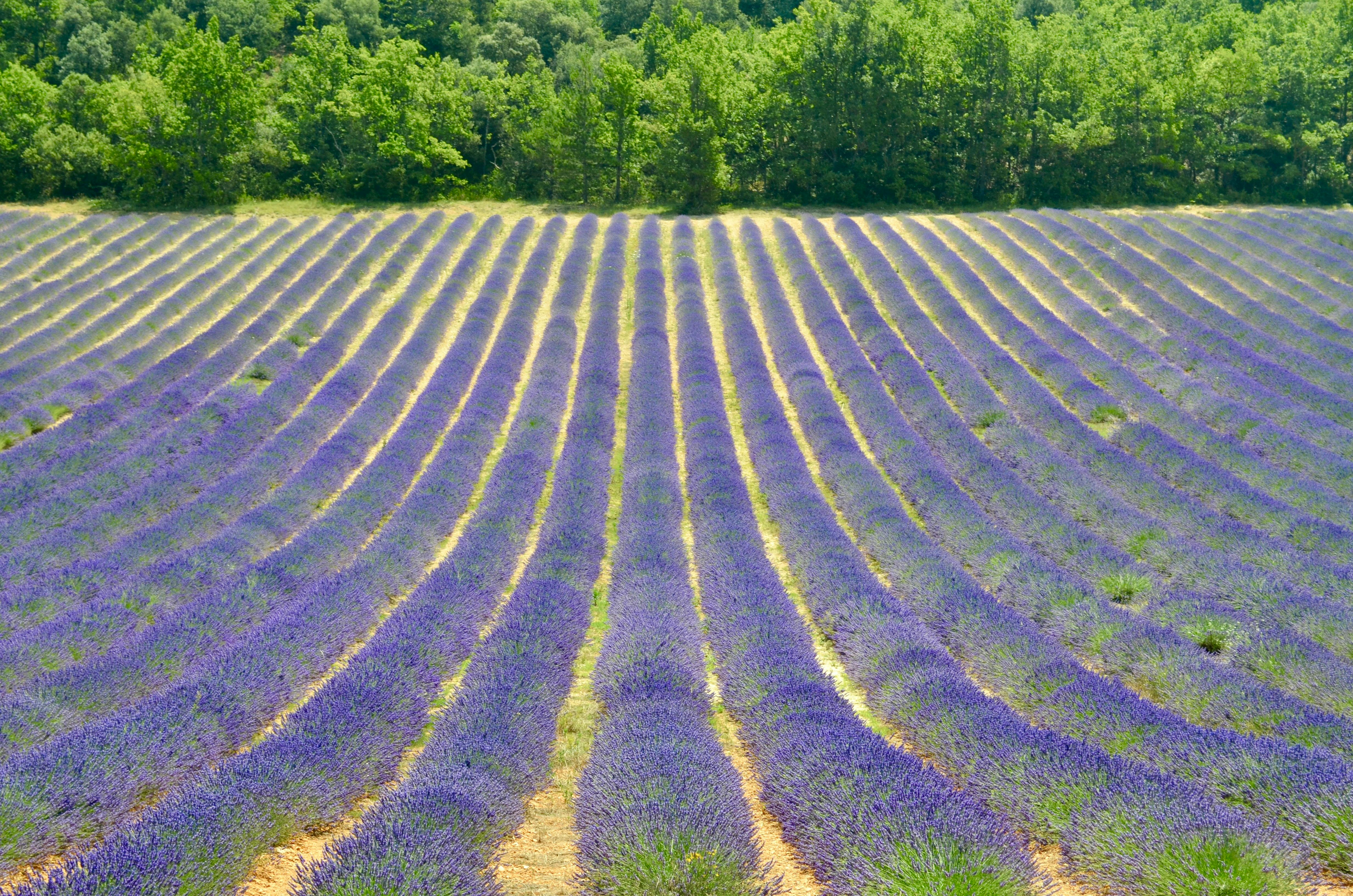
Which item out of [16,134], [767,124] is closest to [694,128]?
[767,124]

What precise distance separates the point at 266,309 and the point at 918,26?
Result: 2707 cm

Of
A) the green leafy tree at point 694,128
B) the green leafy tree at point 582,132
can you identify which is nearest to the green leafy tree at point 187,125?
the green leafy tree at point 582,132

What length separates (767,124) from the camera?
35.6 metres

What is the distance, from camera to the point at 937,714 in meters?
6.90

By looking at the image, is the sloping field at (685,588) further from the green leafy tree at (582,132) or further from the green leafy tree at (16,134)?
the green leafy tree at (16,134)

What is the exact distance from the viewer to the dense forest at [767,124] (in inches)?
1287

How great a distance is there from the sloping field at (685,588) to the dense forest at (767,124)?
13.0m

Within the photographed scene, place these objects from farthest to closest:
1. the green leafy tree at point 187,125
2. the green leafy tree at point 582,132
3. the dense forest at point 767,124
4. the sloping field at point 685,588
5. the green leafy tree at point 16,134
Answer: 1. the green leafy tree at point 16,134
2. the green leafy tree at point 582,132
3. the dense forest at point 767,124
4. the green leafy tree at point 187,125
5. the sloping field at point 685,588

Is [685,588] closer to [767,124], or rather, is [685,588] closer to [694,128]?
[694,128]

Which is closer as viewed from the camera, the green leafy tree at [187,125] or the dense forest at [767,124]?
the green leafy tree at [187,125]

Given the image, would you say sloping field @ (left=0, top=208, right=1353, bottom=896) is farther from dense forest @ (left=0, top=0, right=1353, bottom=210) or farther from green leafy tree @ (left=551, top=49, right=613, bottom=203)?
green leafy tree @ (left=551, top=49, right=613, bottom=203)

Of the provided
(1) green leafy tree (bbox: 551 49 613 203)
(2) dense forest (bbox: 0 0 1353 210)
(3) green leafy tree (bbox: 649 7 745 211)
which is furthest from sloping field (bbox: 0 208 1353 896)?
(1) green leafy tree (bbox: 551 49 613 203)

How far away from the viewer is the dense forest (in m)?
32.7

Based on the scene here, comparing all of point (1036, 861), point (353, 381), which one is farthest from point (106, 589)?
point (1036, 861)
